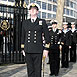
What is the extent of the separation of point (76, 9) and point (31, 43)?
9012 centimetres

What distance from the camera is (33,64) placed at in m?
4.23

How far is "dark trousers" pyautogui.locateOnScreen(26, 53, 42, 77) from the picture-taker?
13.8ft

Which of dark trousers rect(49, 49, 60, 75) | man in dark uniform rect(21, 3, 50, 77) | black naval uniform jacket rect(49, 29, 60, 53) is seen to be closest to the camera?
man in dark uniform rect(21, 3, 50, 77)

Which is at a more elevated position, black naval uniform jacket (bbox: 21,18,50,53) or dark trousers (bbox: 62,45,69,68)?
black naval uniform jacket (bbox: 21,18,50,53)

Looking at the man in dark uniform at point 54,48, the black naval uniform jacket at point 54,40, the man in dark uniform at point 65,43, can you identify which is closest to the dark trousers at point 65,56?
the man in dark uniform at point 65,43

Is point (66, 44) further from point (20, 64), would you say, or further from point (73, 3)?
point (73, 3)

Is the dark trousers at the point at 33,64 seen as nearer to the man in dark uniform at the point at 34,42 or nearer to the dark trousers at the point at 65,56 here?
the man in dark uniform at the point at 34,42

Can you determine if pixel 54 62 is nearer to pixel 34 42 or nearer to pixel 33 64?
pixel 33 64

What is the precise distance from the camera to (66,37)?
7.81 m

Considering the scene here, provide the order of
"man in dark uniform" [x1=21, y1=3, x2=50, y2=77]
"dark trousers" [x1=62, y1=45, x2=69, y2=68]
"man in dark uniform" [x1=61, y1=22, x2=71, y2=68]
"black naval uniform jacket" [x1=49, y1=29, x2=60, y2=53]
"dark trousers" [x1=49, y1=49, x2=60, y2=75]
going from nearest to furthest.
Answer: "man in dark uniform" [x1=21, y1=3, x2=50, y2=77], "black naval uniform jacket" [x1=49, y1=29, x2=60, y2=53], "dark trousers" [x1=49, y1=49, x2=60, y2=75], "man in dark uniform" [x1=61, y1=22, x2=71, y2=68], "dark trousers" [x1=62, y1=45, x2=69, y2=68]

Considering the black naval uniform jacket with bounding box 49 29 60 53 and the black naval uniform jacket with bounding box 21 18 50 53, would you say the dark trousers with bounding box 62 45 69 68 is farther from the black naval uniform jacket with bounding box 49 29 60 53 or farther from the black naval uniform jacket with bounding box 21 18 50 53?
the black naval uniform jacket with bounding box 21 18 50 53

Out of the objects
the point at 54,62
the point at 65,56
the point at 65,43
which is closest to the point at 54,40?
the point at 54,62

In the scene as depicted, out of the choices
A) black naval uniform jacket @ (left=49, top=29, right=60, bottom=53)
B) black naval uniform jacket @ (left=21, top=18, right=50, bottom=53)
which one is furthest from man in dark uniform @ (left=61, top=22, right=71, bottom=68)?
black naval uniform jacket @ (left=21, top=18, right=50, bottom=53)

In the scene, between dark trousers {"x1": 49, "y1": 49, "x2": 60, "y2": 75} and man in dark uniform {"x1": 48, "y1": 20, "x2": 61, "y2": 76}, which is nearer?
man in dark uniform {"x1": 48, "y1": 20, "x2": 61, "y2": 76}
